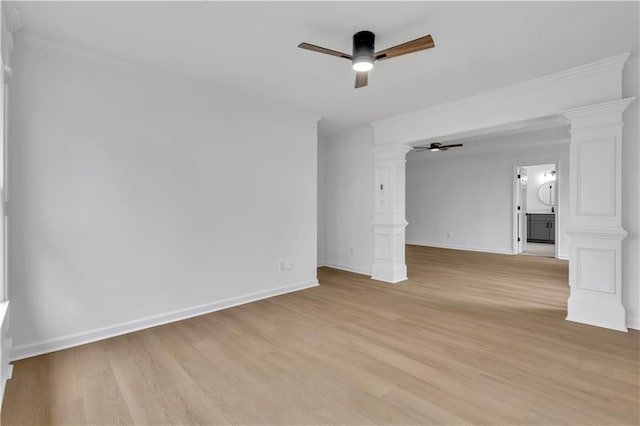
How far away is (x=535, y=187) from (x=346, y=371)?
1122 centimetres

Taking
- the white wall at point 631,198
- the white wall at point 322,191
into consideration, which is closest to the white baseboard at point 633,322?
the white wall at point 631,198

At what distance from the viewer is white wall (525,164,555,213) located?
10.3m

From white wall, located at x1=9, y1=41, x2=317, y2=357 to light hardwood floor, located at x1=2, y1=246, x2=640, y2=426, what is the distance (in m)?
0.33

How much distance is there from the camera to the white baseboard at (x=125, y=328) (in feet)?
8.29

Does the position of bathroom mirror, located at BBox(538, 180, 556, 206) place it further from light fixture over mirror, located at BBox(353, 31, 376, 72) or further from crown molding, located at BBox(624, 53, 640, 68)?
light fixture over mirror, located at BBox(353, 31, 376, 72)

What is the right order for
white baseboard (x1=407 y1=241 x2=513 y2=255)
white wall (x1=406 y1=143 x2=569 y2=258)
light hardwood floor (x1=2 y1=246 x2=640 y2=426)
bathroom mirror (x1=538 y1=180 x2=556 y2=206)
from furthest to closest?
bathroom mirror (x1=538 y1=180 x2=556 y2=206), white baseboard (x1=407 y1=241 x2=513 y2=255), white wall (x1=406 y1=143 x2=569 y2=258), light hardwood floor (x1=2 y1=246 x2=640 y2=426)

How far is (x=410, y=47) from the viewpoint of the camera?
2.38 meters

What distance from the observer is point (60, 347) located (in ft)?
8.68

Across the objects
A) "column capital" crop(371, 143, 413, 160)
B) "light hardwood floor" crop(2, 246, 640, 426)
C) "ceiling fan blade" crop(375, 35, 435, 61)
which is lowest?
"light hardwood floor" crop(2, 246, 640, 426)

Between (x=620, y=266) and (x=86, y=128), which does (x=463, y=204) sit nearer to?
(x=620, y=266)

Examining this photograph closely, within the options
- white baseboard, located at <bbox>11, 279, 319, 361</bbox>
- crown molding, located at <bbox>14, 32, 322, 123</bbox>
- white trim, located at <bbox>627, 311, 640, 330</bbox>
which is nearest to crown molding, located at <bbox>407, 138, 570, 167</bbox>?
white trim, located at <bbox>627, 311, 640, 330</bbox>

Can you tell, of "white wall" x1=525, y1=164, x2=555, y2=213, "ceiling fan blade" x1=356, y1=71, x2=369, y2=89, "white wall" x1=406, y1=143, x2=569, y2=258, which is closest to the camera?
"ceiling fan blade" x1=356, y1=71, x2=369, y2=89

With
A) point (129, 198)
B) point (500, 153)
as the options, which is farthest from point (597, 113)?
point (500, 153)

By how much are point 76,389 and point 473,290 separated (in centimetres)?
459
